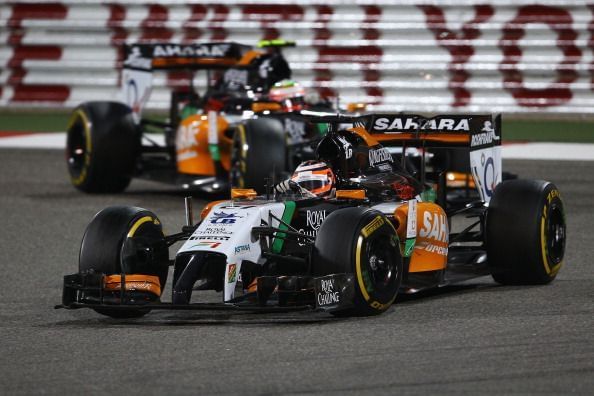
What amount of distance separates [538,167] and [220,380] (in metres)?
10.8

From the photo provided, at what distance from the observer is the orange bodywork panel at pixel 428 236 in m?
8.68

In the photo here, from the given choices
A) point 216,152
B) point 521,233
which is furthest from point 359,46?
point 521,233

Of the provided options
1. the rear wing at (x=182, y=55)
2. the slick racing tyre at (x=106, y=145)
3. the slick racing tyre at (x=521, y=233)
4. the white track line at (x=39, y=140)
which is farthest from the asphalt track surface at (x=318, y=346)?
the white track line at (x=39, y=140)

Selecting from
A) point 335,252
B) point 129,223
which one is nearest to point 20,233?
point 129,223

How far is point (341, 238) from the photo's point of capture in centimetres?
786

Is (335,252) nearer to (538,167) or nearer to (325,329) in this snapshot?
(325,329)

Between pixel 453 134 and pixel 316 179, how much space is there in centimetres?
129

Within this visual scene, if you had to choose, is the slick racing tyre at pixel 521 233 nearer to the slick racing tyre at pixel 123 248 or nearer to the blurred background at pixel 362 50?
the slick racing tyre at pixel 123 248

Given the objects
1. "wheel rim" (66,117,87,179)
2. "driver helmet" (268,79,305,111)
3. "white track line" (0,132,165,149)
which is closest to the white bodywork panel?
"driver helmet" (268,79,305,111)

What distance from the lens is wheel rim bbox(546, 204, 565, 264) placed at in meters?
9.32

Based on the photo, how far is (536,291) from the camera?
30.0ft

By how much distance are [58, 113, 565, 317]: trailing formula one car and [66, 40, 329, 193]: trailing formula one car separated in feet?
14.0

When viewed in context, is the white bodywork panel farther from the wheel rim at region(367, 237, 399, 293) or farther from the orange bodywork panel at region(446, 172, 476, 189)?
the orange bodywork panel at region(446, 172, 476, 189)

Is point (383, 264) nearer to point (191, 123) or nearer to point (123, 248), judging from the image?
point (123, 248)
